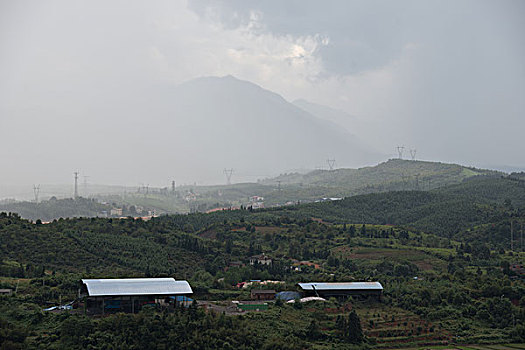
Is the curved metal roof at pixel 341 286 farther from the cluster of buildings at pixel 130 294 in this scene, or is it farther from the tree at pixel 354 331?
the cluster of buildings at pixel 130 294

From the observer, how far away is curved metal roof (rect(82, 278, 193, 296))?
44875mm

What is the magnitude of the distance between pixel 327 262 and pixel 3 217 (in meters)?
43.5

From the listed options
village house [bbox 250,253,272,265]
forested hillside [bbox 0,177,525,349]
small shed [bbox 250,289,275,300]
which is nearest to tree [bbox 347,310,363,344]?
forested hillside [bbox 0,177,525,349]

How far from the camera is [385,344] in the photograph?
47.0 m

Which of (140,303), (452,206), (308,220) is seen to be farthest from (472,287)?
(452,206)

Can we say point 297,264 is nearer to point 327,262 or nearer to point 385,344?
point 327,262

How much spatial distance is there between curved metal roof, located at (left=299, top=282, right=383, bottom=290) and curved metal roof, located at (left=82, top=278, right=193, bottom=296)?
13.4 meters

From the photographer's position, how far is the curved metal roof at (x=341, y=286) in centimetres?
5697

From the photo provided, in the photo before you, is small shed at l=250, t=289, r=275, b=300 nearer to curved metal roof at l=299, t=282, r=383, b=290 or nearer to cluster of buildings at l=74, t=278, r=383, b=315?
curved metal roof at l=299, t=282, r=383, b=290

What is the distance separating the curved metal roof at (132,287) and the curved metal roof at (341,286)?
1336 centimetres

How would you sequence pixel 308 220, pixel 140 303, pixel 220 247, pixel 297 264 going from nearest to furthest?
pixel 140 303, pixel 297 264, pixel 220 247, pixel 308 220

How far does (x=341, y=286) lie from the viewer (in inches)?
2259

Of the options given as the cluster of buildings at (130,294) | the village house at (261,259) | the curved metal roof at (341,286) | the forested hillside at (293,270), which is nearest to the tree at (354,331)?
the forested hillside at (293,270)

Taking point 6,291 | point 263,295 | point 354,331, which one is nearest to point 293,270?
point 263,295
